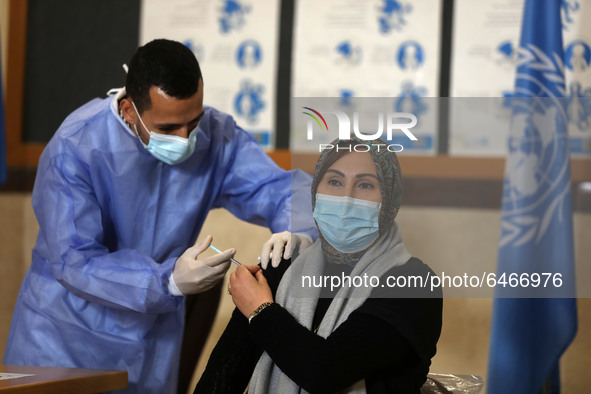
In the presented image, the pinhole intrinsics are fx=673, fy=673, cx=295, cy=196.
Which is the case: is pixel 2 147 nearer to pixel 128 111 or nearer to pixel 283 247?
pixel 128 111

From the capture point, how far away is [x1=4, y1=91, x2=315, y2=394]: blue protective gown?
1860 mm

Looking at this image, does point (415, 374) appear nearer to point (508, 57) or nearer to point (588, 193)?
point (588, 193)

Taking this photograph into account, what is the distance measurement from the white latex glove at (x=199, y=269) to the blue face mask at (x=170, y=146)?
32cm

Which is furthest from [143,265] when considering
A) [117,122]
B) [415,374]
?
[415,374]

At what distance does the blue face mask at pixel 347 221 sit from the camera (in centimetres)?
151

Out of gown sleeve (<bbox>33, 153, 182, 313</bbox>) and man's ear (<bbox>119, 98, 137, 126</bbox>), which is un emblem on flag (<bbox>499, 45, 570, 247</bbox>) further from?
man's ear (<bbox>119, 98, 137, 126</bbox>)

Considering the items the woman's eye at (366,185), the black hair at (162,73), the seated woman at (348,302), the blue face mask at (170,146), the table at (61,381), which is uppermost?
the black hair at (162,73)

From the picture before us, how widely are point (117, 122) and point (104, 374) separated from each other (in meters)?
0.75

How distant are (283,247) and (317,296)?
0.22m

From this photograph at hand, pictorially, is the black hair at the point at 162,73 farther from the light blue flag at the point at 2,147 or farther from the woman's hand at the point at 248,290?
the light blue flag at the point at 2,147

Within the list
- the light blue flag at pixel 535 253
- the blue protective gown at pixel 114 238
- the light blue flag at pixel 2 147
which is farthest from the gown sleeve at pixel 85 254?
the light blue flag at pixel 2 147

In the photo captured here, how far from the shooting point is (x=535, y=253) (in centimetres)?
202

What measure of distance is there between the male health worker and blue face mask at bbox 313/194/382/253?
0.18 m

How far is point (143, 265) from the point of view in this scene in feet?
6.05
